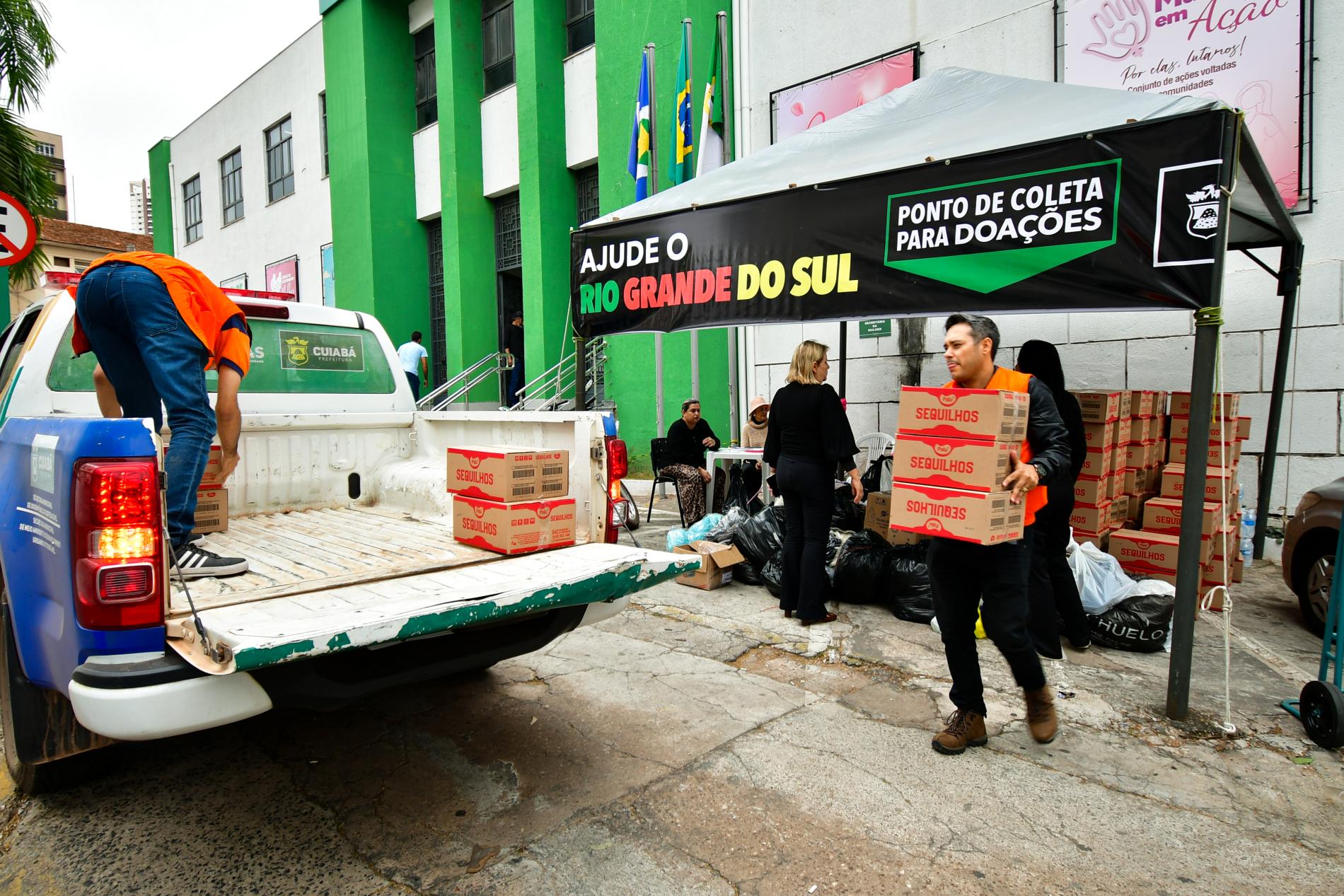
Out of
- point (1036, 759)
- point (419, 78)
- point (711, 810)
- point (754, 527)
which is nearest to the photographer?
point (711, 810)

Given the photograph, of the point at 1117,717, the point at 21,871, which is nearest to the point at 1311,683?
the point at 1117,717

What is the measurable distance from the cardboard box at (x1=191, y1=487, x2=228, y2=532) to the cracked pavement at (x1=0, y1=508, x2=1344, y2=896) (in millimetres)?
961

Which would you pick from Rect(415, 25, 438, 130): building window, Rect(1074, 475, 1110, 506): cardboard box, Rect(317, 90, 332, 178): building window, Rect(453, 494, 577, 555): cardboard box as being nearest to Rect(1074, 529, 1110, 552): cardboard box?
Rect(1074, 475, 1110, 506): cardboard box

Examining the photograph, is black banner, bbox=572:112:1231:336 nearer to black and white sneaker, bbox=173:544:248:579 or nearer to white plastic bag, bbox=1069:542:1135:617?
white plastic bag, bbox=1069:542:1135:617

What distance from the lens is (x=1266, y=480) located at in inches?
246

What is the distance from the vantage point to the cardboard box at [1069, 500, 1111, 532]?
5.72 meters

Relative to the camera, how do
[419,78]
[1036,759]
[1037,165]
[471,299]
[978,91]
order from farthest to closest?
[419,78]
[471,299]
[978,91]
[1037,165]
[1036,759]

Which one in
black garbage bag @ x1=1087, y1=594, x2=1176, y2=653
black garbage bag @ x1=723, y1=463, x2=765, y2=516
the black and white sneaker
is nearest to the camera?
the black and white sneaker

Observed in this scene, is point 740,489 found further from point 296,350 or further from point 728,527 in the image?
point 296,350

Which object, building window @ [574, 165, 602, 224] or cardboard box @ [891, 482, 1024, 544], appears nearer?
cardboard box @ [891, 482, 1024, 544]

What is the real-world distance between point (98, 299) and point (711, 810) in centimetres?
326

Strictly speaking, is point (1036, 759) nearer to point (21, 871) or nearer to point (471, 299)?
point (21, 871)

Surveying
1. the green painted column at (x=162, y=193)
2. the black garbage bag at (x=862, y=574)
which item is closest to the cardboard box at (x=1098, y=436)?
the black garbage bag at (x=862, y=574)

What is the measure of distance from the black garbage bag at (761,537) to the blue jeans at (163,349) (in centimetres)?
382
